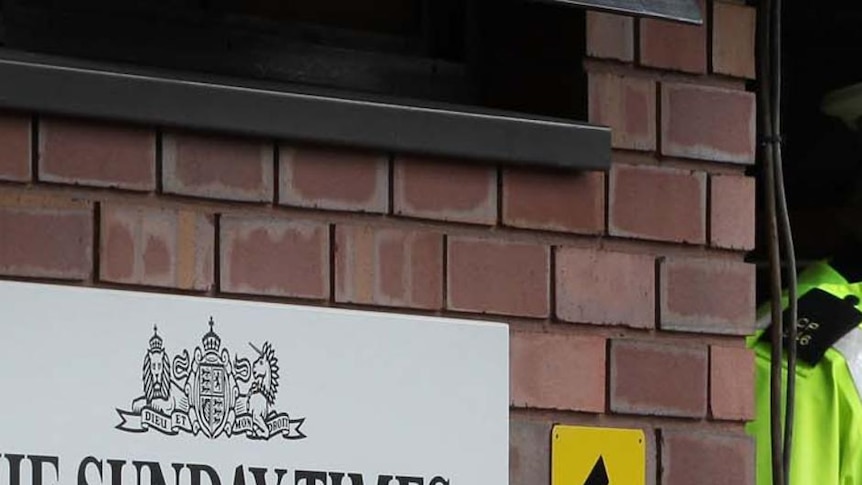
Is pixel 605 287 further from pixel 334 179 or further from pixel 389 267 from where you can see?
pixel 334 179

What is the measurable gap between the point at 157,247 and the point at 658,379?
79 centimetres

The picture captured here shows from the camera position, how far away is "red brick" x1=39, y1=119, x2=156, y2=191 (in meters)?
2.63

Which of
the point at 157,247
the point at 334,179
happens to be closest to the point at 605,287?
the point at 334,179

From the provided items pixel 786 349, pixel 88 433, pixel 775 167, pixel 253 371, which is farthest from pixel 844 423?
pixel 88 433

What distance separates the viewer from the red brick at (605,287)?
3.00 m

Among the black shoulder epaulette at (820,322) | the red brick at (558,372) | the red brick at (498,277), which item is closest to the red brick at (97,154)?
the red brick at (498,277)

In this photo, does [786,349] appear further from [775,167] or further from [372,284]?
[372,284]

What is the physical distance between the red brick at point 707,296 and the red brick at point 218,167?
651 millimetres

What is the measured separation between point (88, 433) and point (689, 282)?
0.97m

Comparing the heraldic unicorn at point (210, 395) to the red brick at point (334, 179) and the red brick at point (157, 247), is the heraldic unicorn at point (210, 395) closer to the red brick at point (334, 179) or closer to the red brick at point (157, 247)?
the red brick at point (157, 247)

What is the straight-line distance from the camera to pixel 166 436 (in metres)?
2.64

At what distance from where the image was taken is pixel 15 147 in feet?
8.55

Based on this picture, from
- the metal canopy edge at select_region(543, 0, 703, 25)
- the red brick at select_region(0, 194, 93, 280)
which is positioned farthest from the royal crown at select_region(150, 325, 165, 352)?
the metal canopy edge at select_region(543, 0, 703, 25)

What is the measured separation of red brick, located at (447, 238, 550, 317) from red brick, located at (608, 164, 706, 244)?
15 cm
